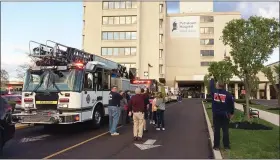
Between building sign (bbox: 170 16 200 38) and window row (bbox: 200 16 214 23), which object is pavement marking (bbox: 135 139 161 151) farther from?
window row (bbox: 200 16 214 23)

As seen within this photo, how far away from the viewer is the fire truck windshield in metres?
12.1

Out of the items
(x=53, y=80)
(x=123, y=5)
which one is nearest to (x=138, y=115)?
(x=53, y=80)

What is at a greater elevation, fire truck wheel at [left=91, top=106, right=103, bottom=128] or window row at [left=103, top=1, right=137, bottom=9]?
A: window row at [left=103, top=1, right=137, bottom=9]

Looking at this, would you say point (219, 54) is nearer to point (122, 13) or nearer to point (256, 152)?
point (122, 13)

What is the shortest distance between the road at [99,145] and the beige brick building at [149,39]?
55.2m

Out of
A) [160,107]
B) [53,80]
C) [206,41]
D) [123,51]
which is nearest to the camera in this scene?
[53,80]

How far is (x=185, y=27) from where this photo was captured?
282 feet

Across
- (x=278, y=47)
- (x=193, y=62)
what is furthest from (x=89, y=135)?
(x=193, y=62)

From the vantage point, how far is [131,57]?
71.6 metres

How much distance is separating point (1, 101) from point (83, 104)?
170 inches

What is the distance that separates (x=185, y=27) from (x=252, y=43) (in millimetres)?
72540

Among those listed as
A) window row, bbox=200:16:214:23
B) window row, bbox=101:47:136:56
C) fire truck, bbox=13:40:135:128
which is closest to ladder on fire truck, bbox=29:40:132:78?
fire truck, bbox=13:40:135:128

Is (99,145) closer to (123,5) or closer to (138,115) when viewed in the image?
(138,115)

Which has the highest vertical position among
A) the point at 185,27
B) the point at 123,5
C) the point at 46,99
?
the point at 123,5
